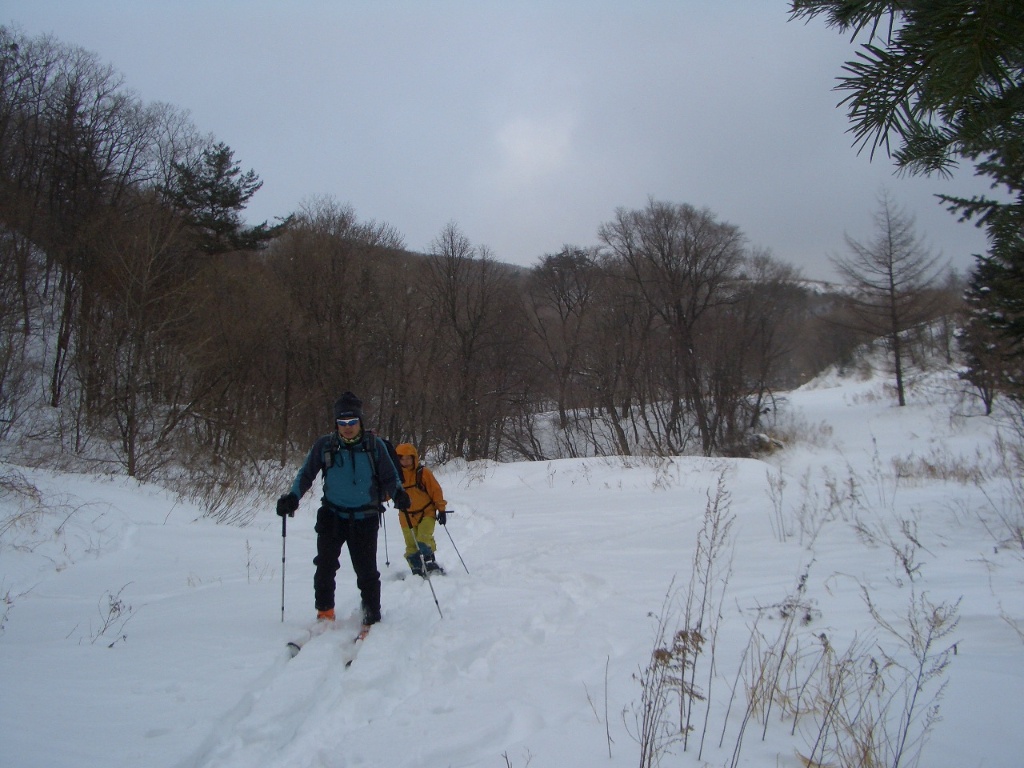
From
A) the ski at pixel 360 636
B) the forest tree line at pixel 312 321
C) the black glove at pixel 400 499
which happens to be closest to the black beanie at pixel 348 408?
the black glove at pixel 400 499

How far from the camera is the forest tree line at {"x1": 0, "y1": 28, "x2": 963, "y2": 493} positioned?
15.0 meters

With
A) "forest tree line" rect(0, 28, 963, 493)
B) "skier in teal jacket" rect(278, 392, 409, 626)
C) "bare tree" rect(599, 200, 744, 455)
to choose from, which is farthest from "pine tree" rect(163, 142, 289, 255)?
"skier in teal jacket" rect(278, 392, 409, 626)

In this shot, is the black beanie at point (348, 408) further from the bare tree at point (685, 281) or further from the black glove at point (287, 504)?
the bare tree at point (685, 281)

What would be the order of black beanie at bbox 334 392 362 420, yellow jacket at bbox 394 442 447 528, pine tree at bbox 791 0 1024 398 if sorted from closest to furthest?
pine tree at bbox 791 0 1024 398, black beanie at bbox 334 392 362 420, yellow jacket at bbox 394 442 447 528

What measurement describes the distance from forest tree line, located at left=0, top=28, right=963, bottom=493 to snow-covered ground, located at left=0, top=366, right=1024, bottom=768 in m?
8.17

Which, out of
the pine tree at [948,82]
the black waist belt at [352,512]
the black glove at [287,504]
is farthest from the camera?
the black waist belt at [352,512]

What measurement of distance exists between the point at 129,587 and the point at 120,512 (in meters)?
2.80

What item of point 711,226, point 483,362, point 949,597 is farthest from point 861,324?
point 949,597

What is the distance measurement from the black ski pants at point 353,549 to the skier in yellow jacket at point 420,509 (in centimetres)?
166

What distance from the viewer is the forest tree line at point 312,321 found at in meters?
15.0

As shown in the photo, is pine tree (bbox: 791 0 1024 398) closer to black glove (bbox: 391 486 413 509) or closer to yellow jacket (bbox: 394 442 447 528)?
black glove (bbox: 391 486 413 509)

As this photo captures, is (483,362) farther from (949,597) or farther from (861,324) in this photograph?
(949,597)

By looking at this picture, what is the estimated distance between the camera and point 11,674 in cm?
324

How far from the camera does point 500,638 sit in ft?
14.1
